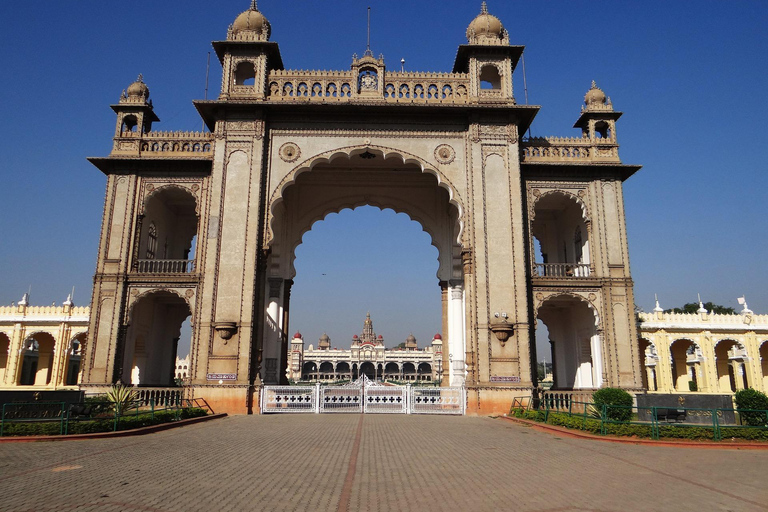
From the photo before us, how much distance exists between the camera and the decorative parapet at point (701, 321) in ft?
103

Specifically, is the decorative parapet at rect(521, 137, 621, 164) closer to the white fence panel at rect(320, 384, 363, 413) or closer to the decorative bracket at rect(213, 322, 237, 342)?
the white fence panel at rect(320, 384, 363, 413)

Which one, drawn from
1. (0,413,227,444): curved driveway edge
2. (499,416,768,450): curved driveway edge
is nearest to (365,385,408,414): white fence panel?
(0,413,227,444): curved driveway edge

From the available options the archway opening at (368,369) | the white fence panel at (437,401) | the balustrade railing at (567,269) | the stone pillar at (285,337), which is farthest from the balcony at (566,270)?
the archway opening at (368,369)

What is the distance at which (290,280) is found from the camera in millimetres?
25297

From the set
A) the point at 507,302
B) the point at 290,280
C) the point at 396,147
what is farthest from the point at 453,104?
the point at 290,280

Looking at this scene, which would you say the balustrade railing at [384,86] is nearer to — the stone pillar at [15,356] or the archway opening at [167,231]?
the archway opening at [167,231]

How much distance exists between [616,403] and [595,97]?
14291 mm

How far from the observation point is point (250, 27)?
22.7 m

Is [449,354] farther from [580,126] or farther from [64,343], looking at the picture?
[64,343]

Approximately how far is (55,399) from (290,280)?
1209 centimetres

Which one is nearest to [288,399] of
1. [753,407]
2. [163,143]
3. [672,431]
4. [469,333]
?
[469,333]

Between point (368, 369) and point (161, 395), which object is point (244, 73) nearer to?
point (161, 395)

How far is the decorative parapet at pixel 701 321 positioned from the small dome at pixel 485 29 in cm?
1756

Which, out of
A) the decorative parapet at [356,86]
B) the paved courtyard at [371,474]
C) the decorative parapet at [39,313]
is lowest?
the paved courtyard at [371,474]
